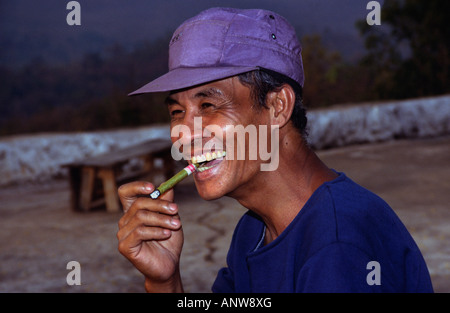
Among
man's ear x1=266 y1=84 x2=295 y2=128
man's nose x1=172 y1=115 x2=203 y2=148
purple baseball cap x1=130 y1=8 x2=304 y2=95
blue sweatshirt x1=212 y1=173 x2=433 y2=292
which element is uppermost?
purple baseball cap x1=130 y1=8 x2=304 y2=95

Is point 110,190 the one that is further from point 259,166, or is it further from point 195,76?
point 195,76

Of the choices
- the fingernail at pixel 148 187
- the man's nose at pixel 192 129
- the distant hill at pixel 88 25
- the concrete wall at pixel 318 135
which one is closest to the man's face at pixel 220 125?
the man's nose at pixel 192 129

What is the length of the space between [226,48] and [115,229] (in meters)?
3.55

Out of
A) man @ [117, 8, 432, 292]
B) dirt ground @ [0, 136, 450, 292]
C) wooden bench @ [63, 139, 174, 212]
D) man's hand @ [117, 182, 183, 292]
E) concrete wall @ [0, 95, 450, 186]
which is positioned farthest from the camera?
concrete wall @ [0, 95, 450, 186]

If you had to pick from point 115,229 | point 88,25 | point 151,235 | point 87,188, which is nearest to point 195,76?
point 151,235

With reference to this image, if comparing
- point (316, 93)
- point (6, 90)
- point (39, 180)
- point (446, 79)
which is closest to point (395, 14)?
point (446, 79)

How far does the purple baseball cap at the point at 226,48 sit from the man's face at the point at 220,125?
81mm

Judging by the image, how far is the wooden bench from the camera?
522cm

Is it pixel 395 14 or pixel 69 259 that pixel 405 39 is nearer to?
pixel 395 14

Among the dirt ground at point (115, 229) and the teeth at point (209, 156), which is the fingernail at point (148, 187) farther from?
the dirt ground at point (115, 229)

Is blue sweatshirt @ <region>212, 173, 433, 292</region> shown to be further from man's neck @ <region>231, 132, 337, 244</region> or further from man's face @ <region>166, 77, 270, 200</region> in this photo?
man's face @ <region>166, 77, 270, 200</region>

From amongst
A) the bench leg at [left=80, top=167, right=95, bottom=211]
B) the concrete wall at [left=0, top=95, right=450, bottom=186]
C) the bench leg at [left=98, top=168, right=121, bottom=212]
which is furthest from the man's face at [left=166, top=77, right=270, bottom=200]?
the concrete wall at [left=0, top=95, right=450, bottom=186]

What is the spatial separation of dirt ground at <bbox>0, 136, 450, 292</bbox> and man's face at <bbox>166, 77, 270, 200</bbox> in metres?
1.89

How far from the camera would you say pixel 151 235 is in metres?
1.44
